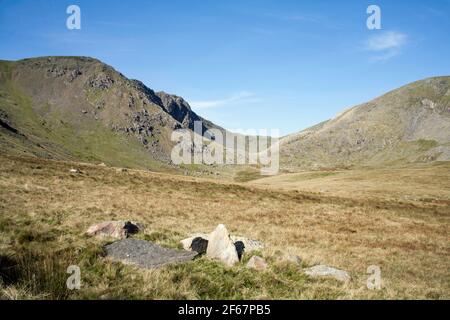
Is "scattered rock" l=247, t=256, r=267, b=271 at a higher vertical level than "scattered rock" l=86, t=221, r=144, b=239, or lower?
lower

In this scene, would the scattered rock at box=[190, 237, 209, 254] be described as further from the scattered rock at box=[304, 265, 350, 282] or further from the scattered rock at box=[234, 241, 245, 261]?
the scattered rock at box=[304, 265, 350, 282]

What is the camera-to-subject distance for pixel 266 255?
13.4 metres

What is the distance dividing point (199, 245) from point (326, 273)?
4.86 m

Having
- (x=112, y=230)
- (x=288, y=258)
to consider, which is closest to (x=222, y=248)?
(x=288, y=258)

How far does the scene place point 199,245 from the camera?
13.7 meters

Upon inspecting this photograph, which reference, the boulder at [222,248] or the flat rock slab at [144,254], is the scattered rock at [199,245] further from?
the flat rock slab at [144,254]

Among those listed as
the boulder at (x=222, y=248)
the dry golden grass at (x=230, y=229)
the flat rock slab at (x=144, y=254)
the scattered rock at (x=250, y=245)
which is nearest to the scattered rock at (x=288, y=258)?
the dry golden grass at (x=230, y=229)

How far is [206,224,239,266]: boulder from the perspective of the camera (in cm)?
1238

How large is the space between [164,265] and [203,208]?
18.7 meters

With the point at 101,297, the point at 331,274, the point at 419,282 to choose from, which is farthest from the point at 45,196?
the point at 419,282

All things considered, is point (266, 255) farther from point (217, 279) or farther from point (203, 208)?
point (203, 208)

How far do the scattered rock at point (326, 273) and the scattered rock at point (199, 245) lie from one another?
13.0 feet

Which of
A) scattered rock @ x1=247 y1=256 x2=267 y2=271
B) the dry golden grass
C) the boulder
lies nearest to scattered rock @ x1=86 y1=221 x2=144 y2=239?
the dry golden grass

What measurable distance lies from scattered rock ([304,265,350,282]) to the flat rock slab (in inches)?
166
